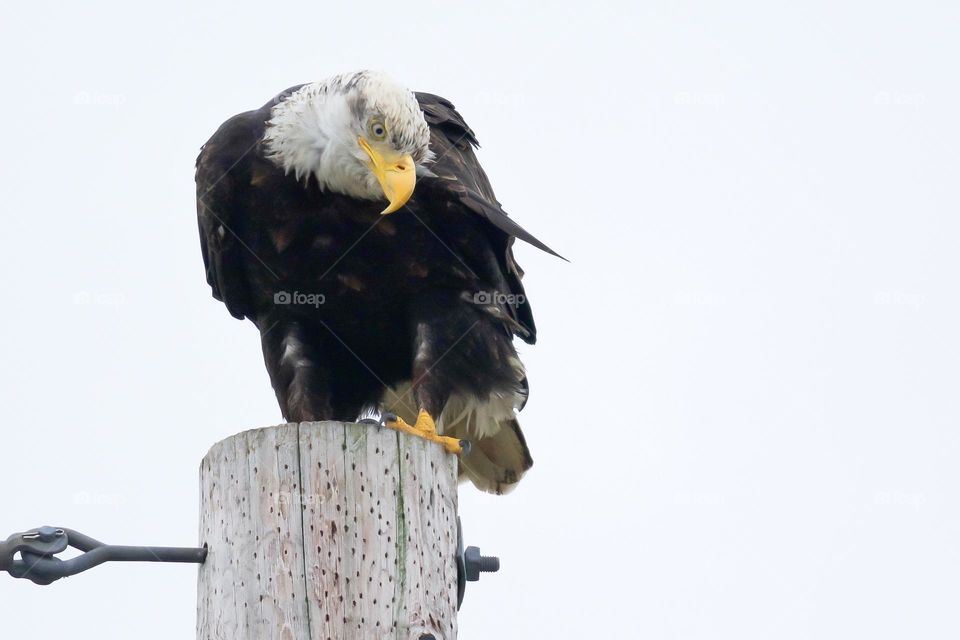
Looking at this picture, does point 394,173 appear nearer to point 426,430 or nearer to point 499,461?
point 426,430

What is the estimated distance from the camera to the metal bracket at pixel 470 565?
358 cm

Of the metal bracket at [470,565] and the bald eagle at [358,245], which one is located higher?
the bald eagle at [358,245]

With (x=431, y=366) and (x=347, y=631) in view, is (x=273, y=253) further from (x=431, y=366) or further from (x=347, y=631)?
(x=347, y=631)

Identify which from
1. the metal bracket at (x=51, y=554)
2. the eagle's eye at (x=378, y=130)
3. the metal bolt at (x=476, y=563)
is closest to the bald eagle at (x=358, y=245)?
the eagle's eye at (x=378, y=130)

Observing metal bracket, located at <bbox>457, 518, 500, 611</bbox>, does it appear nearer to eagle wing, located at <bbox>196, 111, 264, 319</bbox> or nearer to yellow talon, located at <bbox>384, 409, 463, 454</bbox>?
yellow talon, located at <bbox>384, 409, 463, 454</bbox>

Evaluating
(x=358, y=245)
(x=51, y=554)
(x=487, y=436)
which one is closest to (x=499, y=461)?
(x=487, y=436)

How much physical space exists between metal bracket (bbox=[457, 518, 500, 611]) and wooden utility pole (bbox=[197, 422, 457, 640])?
57mm

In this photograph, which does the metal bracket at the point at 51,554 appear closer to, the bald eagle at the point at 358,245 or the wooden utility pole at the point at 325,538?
the wooden utility pole at the point at 325,538

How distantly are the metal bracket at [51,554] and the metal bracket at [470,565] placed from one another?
0.78 m

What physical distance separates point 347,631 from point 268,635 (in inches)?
7.4

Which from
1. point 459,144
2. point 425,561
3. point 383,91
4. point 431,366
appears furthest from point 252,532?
point 459,144

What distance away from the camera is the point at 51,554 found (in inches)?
131

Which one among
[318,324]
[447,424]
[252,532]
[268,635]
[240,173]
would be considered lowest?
[268,635]

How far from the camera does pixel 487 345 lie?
19.0ft
